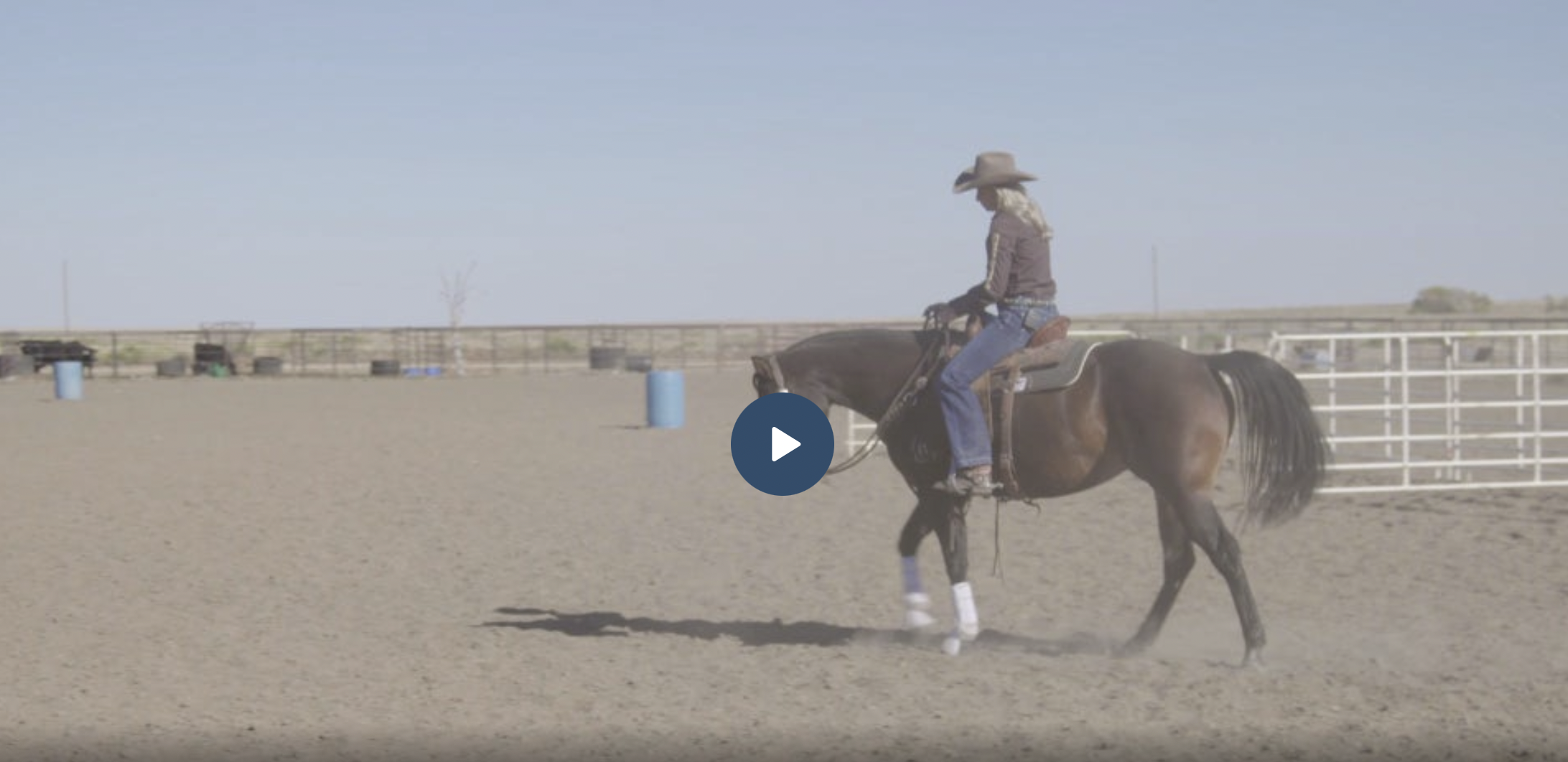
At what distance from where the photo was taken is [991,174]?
667cm

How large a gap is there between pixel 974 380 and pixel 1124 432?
0.64m

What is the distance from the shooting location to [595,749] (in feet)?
16.9

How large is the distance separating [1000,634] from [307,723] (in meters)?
3.18

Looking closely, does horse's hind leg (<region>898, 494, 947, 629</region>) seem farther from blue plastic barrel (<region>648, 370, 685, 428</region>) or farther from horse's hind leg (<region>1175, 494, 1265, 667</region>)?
blue plastic barrel (<region>648, 370, 685, 428</region>)

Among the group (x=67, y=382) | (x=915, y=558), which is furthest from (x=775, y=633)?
(x=67, y=382)

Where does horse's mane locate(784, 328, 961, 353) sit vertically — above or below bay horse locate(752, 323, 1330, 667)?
above

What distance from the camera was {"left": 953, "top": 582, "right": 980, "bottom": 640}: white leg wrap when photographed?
22.4 feet

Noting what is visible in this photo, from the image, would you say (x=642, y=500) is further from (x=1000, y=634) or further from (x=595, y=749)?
(x=595, y=749)

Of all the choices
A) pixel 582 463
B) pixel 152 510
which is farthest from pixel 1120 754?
pixel 582 463

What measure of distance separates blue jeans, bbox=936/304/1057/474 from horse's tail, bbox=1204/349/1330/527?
81cm

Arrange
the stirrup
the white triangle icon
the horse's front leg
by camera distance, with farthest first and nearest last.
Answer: the white triangle icon < the horse's front leg < the stirrup

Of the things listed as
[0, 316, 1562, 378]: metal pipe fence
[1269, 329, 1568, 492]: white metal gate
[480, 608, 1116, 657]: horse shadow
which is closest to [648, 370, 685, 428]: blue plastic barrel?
[1269, 329, 1568, 492]: white metal gate

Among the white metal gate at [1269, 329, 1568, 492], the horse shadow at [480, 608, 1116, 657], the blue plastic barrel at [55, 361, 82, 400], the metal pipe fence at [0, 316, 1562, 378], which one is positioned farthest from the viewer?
the metal pipe fence at [0, 316, 1562, 378]
